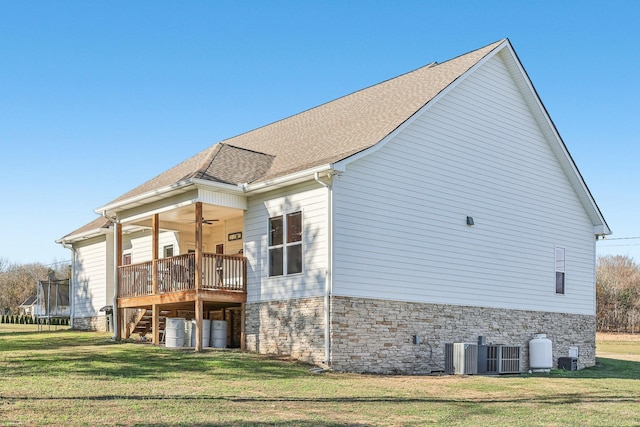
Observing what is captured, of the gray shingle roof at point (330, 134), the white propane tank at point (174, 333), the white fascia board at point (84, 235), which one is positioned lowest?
the white propane tank at point (174, 333)

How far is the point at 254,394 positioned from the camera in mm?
13031

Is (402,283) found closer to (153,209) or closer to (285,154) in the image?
(285,154)

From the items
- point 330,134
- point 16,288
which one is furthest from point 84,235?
point 16,288

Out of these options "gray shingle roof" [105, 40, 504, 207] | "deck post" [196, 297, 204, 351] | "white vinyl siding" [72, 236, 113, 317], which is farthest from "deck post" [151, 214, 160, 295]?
"white vinyl siding" [72, 236, 113, 317]

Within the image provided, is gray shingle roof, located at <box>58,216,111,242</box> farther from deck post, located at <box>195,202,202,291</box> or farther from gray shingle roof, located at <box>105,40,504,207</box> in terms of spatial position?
deck post, located at <box>195,202,202,291</box>

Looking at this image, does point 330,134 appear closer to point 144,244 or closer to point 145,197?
point 145,197

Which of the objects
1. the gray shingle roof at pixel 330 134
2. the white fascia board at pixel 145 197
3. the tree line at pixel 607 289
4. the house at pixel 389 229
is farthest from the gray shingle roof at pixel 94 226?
the tree line at pixel 607 289

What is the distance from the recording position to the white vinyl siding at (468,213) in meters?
18.2

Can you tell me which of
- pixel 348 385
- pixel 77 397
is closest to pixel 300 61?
pixel 348 385

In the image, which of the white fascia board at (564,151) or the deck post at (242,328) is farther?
the white fascia board at (564,151)

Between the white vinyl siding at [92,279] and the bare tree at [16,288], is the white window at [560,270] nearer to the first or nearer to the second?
the white vinyl siding at [92,279]

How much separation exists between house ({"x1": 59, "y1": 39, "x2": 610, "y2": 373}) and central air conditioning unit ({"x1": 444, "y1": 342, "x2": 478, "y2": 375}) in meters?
0.43

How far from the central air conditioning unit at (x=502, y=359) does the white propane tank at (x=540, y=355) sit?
6.24 feet

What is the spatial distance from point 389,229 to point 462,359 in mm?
3806
